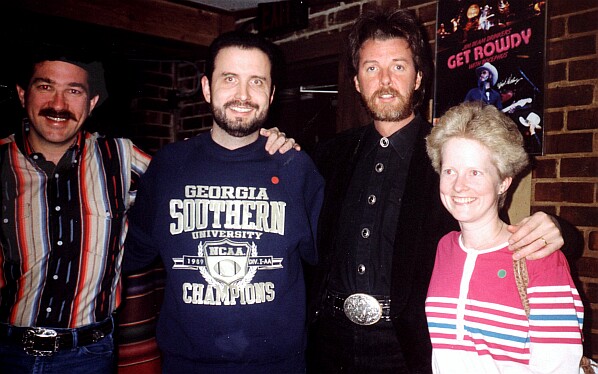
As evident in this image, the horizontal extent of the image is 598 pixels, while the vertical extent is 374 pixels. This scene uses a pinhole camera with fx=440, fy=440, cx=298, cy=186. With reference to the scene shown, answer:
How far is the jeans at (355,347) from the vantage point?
5.56 ft

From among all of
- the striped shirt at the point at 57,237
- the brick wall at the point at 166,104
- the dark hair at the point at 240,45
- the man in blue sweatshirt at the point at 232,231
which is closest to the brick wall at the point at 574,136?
the man in blue sweatshirt at the point at 232,231

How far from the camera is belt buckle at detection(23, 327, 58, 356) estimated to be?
1.75 meters

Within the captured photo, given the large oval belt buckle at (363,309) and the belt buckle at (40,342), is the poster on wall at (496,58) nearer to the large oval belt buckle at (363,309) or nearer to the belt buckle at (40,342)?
the large oval belt buckle at (363,309)

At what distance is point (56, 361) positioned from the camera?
1.77m

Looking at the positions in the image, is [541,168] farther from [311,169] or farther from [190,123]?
[190,123]

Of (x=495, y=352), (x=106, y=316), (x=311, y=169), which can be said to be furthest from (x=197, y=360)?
(x=495, y=352)

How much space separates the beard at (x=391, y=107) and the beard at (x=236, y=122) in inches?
19.8

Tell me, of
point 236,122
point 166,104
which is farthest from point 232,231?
point 166,104

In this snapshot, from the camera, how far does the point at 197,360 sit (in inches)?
65.4

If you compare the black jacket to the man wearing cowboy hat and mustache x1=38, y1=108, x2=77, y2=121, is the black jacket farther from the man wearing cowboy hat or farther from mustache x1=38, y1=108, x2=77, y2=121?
mustache x1=38, y1=108, x2=77, y2=121

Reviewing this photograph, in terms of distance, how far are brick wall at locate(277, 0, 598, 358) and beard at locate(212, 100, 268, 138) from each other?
1450 millimetres

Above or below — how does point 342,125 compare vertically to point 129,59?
below

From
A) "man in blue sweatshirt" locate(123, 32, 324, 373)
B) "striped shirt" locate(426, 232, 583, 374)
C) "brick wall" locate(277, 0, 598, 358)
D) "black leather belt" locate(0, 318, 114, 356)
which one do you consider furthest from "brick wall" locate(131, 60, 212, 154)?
"striped shirt" locate(426, 232, 583, 374)

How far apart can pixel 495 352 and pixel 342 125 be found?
2.00 m
